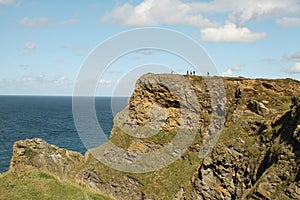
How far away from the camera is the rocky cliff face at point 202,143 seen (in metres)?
31.7

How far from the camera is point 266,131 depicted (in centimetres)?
3659

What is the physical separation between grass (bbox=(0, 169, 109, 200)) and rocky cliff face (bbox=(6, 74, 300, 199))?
45.1 feet

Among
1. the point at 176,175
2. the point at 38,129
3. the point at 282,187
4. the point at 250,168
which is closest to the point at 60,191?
the point at 282,187

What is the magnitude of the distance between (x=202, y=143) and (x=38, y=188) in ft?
123

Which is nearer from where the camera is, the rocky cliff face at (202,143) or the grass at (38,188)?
the grass at (38,188)

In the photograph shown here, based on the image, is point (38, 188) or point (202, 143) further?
point (202, 143)

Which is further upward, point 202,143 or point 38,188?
point 38,188

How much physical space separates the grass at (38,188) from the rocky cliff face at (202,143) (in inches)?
542

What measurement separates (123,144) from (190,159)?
12.5 metres

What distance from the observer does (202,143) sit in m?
50.7

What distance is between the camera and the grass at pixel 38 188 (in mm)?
15812

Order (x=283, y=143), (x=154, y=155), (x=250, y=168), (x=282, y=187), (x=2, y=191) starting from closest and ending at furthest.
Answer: (x=2, y=191)
(x=282, y=187)
(x=283, y=143)
(x=250, y=168)
(x=154, y=155)

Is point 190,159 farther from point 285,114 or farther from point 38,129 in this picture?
point 38,129

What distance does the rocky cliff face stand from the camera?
3166cm
